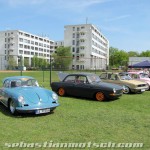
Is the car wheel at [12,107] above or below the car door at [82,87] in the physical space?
below

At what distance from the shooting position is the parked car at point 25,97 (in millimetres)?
7367

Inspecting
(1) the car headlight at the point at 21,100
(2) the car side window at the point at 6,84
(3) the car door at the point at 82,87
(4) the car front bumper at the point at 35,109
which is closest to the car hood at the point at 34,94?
(1) the car headlight at the point at 21,100

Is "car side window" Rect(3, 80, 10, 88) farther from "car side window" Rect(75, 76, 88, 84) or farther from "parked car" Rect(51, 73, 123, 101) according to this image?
"car side window" Rect(75, 76, 88, 84)

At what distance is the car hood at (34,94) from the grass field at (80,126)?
0.56 meters

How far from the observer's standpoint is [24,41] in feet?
346

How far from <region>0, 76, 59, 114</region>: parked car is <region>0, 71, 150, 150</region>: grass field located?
311mm

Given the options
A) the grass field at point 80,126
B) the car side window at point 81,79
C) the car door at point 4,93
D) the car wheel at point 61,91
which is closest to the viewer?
the grass field at point 80,126

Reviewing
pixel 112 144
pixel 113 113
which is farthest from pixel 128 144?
pixel 113 113

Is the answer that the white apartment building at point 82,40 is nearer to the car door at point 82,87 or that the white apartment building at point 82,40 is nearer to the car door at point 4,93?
the car door at point 82,87

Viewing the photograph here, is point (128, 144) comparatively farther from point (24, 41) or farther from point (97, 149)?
point (24, 41)

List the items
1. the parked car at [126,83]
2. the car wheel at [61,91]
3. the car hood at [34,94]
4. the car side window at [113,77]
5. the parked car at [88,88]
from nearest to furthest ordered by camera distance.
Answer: the car hood at [34,94]
the parked car at [88,88]
the car wheel at [61,91]
the parked car at [126,83]
the car side window at [113,77]

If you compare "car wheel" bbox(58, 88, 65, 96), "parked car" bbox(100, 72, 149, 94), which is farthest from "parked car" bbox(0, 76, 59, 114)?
"parked car" bbox(100, 72, 149, 94)

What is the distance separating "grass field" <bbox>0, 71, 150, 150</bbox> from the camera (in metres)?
5.38

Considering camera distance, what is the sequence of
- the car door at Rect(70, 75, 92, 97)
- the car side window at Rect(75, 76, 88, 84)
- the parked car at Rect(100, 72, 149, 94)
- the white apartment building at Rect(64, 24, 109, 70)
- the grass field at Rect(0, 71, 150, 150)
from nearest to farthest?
the grass field at Rect(0, 71, 150, 150), the car door at Rect(70, 75, 92, 97), the car side window at Rect(75, 76, 88, 84), the parked car at Rect(100, 72, 149, 94), the white apartment building at Rect(64, 24, 109, 70)
